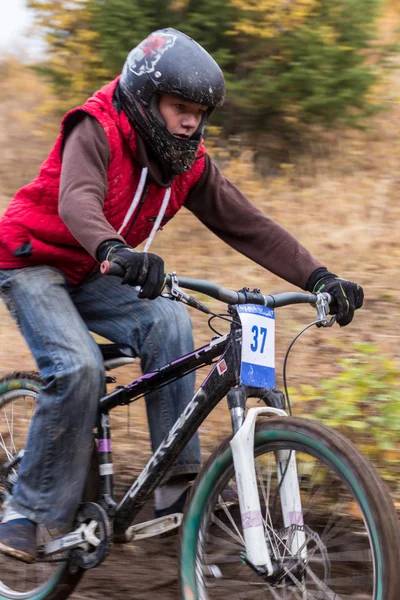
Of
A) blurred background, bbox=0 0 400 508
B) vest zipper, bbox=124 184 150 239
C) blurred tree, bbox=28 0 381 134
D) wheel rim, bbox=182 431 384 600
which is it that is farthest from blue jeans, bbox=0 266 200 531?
blurred tree, bbox=28 0 381 134

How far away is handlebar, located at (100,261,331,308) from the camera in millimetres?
2676

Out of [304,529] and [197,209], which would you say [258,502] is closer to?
[304,529]

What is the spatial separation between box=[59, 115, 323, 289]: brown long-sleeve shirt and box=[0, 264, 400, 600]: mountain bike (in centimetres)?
41

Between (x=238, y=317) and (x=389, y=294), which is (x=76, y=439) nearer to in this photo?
(x=238, y=317)

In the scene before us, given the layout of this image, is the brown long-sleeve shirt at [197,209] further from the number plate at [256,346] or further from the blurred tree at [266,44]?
the blurred tree at [266,44]

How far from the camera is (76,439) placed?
10.7 ft

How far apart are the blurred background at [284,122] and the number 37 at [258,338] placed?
2527 mm

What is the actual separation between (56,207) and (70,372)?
0.68 meters

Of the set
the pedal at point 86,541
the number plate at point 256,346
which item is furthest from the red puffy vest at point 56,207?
the pedal at point 86,541

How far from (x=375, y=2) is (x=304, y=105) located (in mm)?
1055

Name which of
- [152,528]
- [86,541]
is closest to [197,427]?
[152,528]

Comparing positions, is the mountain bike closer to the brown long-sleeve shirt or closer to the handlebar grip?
the handlebar grip

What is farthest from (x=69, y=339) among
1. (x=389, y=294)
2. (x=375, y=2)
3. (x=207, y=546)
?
(x=375, y=2)

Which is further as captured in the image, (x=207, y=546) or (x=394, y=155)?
(x=394, y=155)
